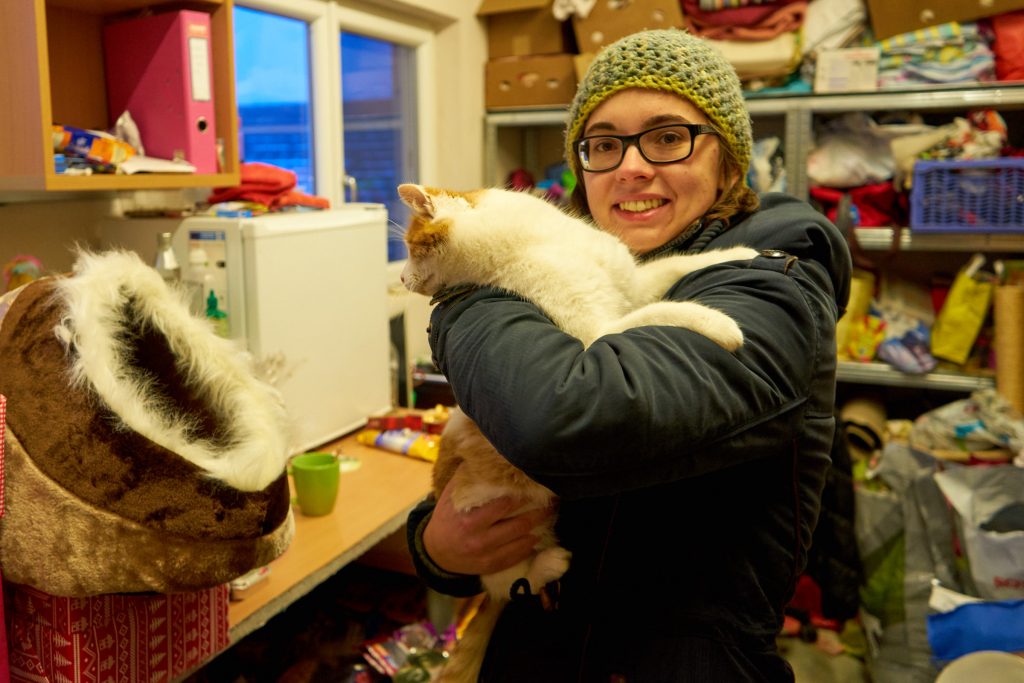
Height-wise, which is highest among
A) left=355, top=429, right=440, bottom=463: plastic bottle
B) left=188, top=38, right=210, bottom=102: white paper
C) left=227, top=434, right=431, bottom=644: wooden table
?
left=188, top=38, right=210, bottom=102: white paper

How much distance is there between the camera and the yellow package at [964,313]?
8.45ft

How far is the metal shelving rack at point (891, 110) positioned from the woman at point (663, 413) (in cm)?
173

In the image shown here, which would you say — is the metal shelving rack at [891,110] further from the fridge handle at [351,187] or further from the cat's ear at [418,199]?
the cat's ear at [418,199]

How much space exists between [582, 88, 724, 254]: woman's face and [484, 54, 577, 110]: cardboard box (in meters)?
2.15

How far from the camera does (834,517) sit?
245cm

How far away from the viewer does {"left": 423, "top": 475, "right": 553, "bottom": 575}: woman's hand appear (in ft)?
3.15

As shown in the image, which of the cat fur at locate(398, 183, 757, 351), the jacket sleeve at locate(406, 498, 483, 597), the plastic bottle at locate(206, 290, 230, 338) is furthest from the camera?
the plastic bottle at locate(206, 290, 230, 338)

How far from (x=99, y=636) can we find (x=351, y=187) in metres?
2.06

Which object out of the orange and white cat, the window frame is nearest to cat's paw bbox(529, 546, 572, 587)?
the orange and white cat

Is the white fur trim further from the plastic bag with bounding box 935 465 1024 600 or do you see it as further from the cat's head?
the plastic bag with bounding box 935 465 1024 600

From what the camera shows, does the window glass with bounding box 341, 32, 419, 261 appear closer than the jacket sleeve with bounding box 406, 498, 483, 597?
No

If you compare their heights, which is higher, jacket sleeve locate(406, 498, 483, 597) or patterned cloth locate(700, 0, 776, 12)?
patterned cloth locate(700, 0, 776, 12)

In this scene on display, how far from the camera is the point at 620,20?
9.71 ft

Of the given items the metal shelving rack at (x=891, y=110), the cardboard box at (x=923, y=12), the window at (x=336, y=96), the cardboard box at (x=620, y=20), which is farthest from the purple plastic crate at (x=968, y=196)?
the window at (x=336, y=96)
